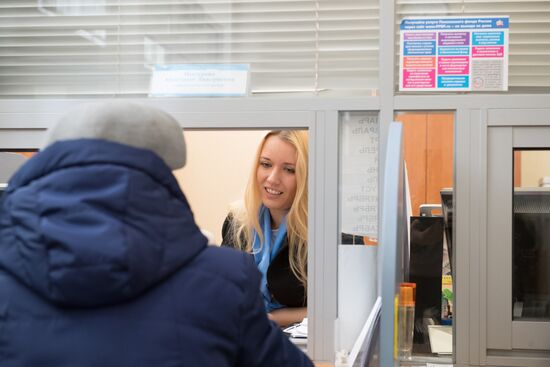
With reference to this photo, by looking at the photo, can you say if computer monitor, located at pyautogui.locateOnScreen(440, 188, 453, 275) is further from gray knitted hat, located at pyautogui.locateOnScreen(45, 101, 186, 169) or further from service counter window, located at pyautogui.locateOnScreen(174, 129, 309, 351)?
gray knitted hat, located at pyautogui.locateOnScreen(45, 101, 186, 169)

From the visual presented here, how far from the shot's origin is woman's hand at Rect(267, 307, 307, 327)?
9.09ft

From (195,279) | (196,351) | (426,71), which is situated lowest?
(196,351)

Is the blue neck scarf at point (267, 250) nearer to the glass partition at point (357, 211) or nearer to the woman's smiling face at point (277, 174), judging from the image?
the woman's smiling face at point (277, 174)

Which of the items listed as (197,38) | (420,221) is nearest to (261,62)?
(197,38)

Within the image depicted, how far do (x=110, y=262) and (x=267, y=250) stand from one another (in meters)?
2.01

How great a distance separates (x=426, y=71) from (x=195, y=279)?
1.22 m

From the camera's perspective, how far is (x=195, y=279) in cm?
103

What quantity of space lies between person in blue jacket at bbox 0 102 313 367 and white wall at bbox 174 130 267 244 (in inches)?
137

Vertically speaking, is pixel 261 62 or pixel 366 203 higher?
pixel 261 62

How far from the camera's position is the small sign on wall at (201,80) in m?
2.09

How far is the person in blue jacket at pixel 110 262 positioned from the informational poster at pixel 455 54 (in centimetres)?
113

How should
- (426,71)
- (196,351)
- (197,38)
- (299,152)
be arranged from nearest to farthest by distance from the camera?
(196,351)
(426,71)
(197,38)
(299,152)

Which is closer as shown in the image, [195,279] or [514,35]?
[195,279]

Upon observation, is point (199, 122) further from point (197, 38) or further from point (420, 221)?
point (420, 221)
